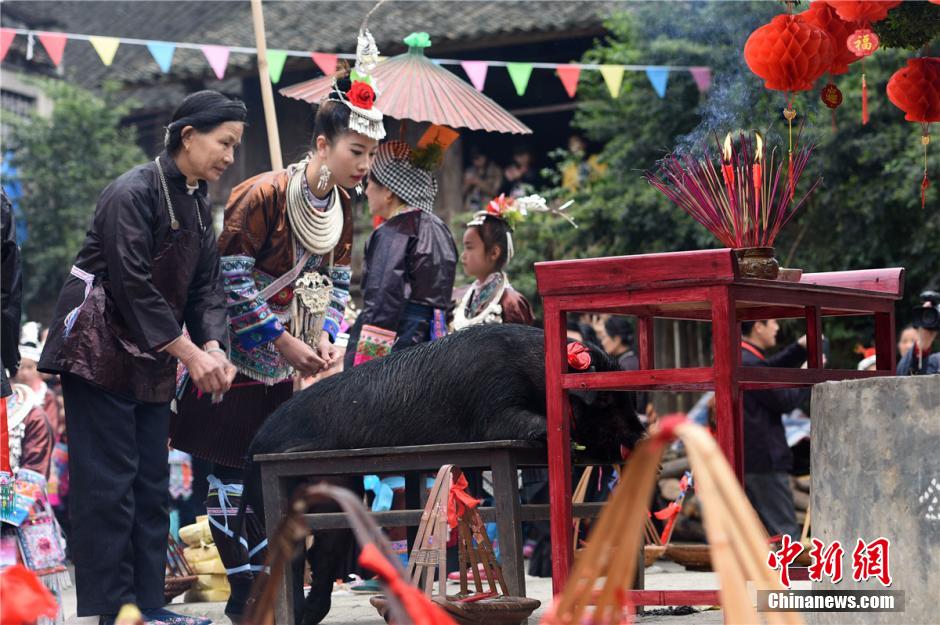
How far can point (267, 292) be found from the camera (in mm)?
4672

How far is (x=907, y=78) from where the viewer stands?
4328mm

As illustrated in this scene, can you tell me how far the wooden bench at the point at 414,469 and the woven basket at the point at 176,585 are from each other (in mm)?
1846

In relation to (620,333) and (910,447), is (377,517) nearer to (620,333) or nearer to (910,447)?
(910,447)

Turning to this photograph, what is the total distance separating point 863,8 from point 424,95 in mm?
2879

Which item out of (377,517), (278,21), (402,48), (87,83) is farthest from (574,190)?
(87,83)

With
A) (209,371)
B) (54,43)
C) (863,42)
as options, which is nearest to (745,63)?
(54,43)

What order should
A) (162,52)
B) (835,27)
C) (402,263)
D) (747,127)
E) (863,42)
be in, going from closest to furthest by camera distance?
(863,42)
(835,27)
(402,263)
(747,127)
(162,52)

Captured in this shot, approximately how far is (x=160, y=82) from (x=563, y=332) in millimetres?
13520

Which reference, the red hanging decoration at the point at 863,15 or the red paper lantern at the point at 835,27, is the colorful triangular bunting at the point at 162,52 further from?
the red hanging decoration at the point at 863,15

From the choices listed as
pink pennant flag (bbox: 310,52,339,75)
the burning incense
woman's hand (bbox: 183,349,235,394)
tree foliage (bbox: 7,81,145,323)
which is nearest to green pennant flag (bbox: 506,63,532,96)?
pink pennant flag (bbox: 310,52,339,75)

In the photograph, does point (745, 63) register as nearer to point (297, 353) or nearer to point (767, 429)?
point (767, 429)

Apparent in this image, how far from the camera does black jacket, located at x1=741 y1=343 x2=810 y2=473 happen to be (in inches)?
288

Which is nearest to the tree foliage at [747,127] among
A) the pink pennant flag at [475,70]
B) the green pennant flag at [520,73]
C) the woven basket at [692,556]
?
the green pennant flag at [520,73]

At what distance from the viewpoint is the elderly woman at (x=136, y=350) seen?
3.91m
